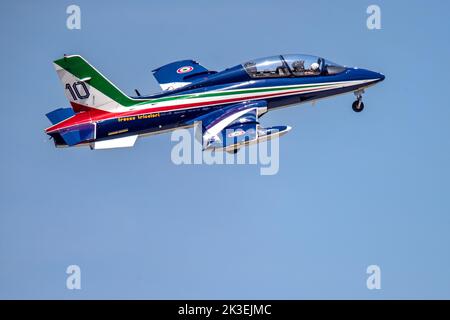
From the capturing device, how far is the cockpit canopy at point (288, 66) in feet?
173

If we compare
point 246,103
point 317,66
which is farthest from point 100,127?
point 317,66

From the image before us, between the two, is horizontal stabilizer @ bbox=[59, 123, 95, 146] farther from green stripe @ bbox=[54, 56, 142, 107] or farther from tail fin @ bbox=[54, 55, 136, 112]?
green stripe @ bbox=[54, 56, 142, 107]

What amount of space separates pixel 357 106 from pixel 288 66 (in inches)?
140

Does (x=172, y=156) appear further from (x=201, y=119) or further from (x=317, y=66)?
(x=317, y=66)

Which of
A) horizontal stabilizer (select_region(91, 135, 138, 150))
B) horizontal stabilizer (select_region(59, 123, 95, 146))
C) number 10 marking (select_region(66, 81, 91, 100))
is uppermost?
number 10 marking (select_region(66, 81, 91, 100))

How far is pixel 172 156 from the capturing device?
50.8m

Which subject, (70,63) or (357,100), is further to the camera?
(357,100)

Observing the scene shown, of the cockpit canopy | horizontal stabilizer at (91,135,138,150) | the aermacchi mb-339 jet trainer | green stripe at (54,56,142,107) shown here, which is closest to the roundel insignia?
the aermacchi mb-339 jet trainer

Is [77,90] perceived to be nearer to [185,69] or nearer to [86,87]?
[86,87]

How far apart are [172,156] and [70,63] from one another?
17.7 feet

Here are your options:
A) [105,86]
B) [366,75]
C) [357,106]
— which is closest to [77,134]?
[105,86]

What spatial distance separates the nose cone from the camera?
2121 inches

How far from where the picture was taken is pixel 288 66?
53156 mm

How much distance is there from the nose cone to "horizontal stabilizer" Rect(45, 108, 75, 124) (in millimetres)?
11745
